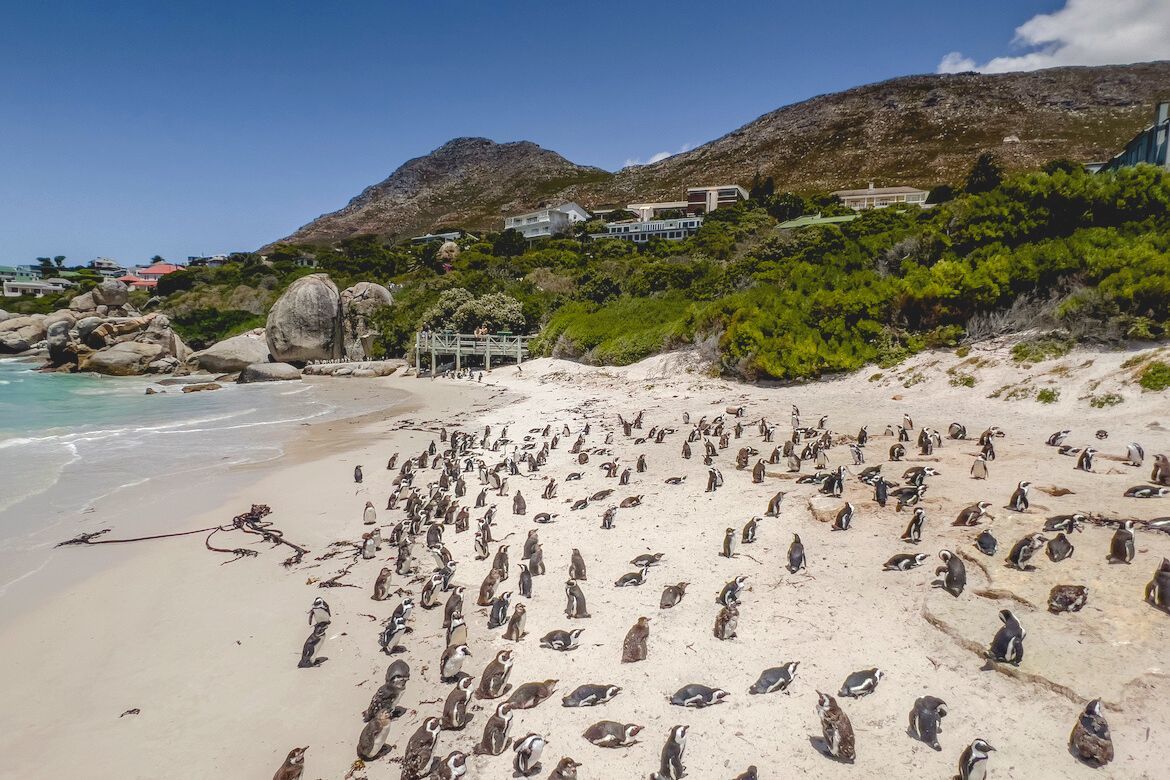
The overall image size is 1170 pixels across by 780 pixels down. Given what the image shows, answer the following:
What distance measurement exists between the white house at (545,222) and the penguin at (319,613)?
2900 inches

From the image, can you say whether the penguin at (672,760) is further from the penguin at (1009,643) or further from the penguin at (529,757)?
the penguin at (1009,643)

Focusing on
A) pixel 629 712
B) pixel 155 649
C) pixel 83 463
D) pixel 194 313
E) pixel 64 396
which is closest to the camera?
pixel 629 712

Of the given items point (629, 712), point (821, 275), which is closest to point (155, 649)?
point (629, 712)

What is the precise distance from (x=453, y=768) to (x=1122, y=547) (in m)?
6.77

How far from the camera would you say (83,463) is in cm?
1434

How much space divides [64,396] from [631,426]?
29532 mm

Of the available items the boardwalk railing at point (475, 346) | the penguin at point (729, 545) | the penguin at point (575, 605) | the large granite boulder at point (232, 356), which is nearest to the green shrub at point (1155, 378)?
the penguin at point (729, 545)

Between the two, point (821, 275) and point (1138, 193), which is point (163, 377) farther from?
point (1138, 193)

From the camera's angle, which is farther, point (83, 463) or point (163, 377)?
point (163, 377)

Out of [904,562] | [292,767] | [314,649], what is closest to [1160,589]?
[904,562]

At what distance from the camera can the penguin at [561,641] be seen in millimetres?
5836

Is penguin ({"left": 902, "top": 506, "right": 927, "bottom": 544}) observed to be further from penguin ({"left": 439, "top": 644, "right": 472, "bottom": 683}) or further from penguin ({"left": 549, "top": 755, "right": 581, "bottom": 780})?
penguin ({"left": 439, "top": 644, "right": 472, "bottom": 683})

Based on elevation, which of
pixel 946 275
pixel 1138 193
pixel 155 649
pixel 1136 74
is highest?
pixel 1136 74

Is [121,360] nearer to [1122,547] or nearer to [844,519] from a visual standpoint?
[844,519]
